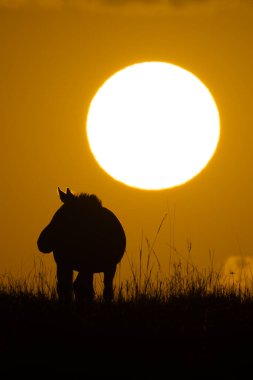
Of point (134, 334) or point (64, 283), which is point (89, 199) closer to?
point (64, 283)

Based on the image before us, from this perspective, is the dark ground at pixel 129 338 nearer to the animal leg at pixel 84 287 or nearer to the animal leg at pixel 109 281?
the animal leg at pixel 84 287

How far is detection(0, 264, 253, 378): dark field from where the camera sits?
20.6 ft

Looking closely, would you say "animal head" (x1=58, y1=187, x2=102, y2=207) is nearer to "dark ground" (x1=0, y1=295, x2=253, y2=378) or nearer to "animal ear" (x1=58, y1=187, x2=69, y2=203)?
"animal ear" (x1=58, y1=187, x2=69, y2=203)

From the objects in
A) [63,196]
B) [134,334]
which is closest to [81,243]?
[63,196]

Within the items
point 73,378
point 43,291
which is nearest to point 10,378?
point 73,378

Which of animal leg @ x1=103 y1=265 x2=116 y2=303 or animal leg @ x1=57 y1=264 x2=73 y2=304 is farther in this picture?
animal leg @ x1=103 y1=265 x2=116 y2=303

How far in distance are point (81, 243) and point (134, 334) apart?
6.66ft

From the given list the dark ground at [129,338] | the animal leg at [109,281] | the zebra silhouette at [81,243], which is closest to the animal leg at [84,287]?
the zebra silhouette at [81,243]

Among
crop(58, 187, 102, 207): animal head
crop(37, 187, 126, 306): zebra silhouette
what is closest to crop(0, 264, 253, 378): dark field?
crop(37, 187, 126, 306): zebra silhouette

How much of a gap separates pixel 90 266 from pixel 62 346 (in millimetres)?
2114

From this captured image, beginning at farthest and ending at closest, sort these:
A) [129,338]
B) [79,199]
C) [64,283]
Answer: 1. [79,199]
2. [64,283]
3. [129,338]

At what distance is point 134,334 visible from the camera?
7047 mm

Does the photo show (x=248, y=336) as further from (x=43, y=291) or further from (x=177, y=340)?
(x=43, y=291)

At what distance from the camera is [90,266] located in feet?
29.0
